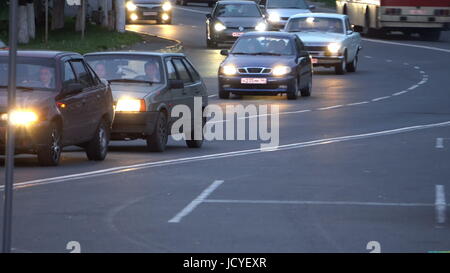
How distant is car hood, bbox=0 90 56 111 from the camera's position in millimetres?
16844

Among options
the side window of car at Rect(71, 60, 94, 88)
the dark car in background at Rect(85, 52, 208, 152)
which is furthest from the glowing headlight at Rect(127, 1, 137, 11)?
the side window of car at Rect(71, 60, 94, 88)

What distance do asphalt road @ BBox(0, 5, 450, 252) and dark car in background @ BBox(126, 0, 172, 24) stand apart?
39157 mm

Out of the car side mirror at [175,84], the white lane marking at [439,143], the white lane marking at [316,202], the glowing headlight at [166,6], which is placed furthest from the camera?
the glowing headlight at [166,6]

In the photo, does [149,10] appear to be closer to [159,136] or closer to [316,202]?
[159,136]

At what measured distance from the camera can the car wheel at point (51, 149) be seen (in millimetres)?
17000

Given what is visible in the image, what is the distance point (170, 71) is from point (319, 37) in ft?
64.0

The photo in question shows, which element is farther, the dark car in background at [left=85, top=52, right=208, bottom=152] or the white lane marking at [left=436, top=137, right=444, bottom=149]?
the white lane marking at [left=436, top=137, right=444, bottom=149]

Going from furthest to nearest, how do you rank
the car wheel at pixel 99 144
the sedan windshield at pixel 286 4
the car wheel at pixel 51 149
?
the sedan windshield at pixel 286 4 → the car wheel at pixel 99 144 → the car wheel at pixel 51 149

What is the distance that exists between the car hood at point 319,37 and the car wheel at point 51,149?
22430mm

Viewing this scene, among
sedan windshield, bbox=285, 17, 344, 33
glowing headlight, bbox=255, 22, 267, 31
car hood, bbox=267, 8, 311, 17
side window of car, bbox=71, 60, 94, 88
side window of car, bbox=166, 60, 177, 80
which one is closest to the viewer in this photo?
side window of car, bbox=71, 60, 94, 88

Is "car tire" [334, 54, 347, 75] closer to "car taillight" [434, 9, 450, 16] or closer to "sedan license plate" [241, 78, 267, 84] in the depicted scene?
"sedan license plate" [241, 78, 267, 84]

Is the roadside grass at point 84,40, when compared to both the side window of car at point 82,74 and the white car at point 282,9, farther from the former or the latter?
the side window of car at point 82,74

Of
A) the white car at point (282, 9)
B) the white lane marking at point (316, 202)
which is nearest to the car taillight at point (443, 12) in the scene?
the white car at point (282, 9)
